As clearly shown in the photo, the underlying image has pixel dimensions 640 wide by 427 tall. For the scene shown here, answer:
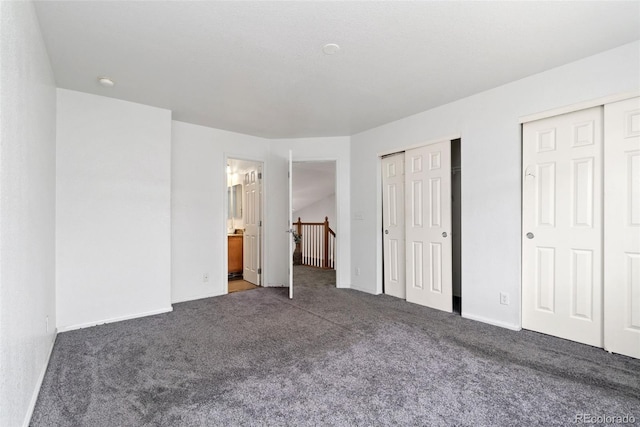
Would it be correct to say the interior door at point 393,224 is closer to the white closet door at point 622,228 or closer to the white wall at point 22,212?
the white closet door at point 622,228

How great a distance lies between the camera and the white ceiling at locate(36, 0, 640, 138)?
1.81 metres

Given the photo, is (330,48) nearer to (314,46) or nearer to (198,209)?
(314,46)

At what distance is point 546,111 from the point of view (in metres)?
2.62

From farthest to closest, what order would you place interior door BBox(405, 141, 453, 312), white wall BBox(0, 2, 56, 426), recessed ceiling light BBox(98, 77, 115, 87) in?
interior door BBox(405, 141, 453, 312), recessed ceiling light BBox(98, 77, 115, 87), white wall BBox(0, 2, 56, 426)

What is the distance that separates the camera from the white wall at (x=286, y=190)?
180 inches

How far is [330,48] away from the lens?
2195mm

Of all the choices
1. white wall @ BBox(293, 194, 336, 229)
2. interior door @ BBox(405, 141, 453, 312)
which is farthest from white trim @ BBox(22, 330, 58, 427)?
white wall @ BBox(293, 194, 336, 229)

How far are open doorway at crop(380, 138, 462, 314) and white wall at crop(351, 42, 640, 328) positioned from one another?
224 mm

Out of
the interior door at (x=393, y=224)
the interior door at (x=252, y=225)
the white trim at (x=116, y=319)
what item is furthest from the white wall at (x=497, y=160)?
the white trim at (x=116, y=319)

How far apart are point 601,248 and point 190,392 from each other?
10.7ft

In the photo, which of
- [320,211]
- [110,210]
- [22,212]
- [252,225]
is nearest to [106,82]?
[110,210]

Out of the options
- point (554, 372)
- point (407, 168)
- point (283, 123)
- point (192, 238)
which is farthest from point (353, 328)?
point (283, 123)

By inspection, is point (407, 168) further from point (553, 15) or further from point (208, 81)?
point (208, 81)

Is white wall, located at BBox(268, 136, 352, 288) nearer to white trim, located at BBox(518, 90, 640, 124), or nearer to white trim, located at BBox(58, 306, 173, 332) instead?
white trim, located at BBox(58, 306, 173, 332)
